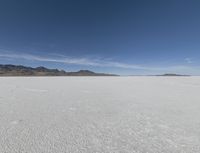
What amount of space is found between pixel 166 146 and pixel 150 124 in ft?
2.34

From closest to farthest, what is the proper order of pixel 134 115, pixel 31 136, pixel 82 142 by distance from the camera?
pixel 82 142, pixel 31 136, pixel 134 115

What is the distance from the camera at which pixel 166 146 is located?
1.76 metres

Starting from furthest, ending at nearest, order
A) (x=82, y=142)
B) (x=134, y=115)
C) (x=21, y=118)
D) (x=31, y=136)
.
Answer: (x=134, y=115), (x=21, y=118), (x=31, y=136), (x=82, y=142)

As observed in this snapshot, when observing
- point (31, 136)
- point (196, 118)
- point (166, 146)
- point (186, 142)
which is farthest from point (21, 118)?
point (196, 118)

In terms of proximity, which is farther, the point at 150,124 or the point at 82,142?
the point at 150,124

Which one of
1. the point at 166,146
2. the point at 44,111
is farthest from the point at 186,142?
the point at 44,111

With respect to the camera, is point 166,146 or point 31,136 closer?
point 166,146

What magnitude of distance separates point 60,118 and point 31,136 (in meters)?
0.79

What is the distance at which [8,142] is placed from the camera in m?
1.79

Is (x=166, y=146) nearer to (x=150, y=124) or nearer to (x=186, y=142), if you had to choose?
(x=186, y=142)

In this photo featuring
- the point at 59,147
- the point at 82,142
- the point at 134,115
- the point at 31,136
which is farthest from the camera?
the point at 134,115

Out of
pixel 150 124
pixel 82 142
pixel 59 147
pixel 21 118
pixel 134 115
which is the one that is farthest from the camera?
pixel 134 115

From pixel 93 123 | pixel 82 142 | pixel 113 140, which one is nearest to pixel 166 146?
pixel 113 140

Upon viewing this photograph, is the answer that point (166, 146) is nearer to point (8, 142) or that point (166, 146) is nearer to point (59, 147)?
point (59, 147)
